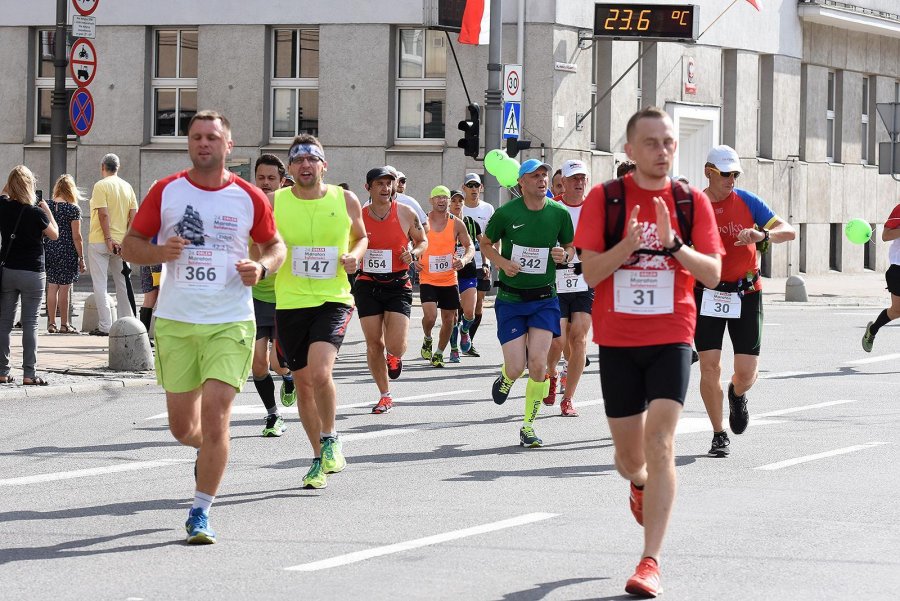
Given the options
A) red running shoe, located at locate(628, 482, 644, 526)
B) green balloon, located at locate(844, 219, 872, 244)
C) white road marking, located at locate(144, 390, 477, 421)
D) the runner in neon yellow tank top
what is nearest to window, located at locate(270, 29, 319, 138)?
green balloon, located at locate(844, 219, 872, 244)

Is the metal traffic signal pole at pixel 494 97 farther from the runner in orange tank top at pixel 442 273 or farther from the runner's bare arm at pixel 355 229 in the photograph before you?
the runner's bare arm at pixel 355 229

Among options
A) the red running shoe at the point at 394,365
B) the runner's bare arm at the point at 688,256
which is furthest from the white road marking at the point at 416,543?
the red running shoe at the point at 394,365

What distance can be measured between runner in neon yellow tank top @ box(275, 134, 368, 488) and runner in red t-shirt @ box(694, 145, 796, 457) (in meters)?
2.47

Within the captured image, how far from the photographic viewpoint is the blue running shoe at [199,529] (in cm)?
731

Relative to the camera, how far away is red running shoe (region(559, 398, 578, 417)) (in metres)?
12.6

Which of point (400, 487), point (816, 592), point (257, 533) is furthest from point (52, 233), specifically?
point (816, 592)

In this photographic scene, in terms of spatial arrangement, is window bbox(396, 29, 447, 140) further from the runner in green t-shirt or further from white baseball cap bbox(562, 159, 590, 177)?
the runner in green t-shirt

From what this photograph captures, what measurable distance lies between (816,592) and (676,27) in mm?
23664

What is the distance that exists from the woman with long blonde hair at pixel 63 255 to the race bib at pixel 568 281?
752cm

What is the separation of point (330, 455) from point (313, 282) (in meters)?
1.01

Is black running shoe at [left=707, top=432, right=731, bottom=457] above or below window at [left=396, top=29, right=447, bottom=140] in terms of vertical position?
below

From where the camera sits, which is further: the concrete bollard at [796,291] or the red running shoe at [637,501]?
the concrete bollard at [796,291]

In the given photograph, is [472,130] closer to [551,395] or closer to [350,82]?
[350,82]

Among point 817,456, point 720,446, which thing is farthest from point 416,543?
point 817,456
